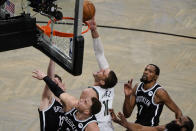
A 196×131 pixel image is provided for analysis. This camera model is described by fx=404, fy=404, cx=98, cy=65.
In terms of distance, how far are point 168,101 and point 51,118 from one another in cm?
155

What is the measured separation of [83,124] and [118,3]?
27.9 feet

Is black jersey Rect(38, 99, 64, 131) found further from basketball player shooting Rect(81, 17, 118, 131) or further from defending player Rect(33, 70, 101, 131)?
basketball player shooting Rect(81, 17, 118, 131)

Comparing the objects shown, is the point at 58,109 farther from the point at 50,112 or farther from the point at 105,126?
the point at 105,126

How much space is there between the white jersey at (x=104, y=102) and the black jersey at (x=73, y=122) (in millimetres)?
425

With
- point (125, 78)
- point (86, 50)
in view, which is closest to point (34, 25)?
point (125, 78)

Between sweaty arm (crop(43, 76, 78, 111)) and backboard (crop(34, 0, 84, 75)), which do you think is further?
sweaty arm (crop(43, 76, 78, 111))

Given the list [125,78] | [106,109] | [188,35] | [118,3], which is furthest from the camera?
[118,3]

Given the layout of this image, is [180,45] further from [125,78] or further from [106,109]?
[106,109]

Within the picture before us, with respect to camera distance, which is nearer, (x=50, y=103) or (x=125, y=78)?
(x=50, y=103)

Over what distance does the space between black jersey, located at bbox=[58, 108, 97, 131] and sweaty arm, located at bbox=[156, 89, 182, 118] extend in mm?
1137

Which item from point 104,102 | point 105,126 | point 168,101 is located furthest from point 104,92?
point 168,101

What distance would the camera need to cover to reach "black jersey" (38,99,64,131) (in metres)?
5.10

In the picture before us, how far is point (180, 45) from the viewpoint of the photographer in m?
10.3

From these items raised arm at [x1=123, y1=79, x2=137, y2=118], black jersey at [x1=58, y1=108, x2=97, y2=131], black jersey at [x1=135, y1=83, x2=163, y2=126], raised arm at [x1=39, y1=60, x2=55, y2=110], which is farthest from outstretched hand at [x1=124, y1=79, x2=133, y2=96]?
raised arm at [x1=39, y1=60, x2=55, y2=110]
